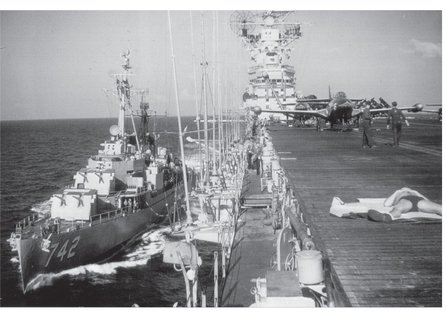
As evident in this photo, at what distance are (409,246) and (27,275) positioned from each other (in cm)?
2016

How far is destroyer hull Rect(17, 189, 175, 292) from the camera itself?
21.0 meters

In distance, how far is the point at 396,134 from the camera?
21906mm

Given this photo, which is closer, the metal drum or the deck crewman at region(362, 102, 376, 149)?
the metal drum

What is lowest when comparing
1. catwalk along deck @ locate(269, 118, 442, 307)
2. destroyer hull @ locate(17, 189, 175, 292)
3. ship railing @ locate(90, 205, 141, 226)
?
destroyer hull @ locate(17, 189, 175, 292)

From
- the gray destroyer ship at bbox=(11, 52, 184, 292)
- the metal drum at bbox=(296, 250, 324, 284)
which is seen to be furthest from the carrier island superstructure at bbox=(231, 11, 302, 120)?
the metal drum at bbox=(296, 250, 324, 284)

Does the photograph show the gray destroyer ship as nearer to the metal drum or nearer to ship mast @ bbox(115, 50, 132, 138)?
ship mast @ bbox(115, 50, 132, 138)

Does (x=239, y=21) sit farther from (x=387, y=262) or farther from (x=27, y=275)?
(x=387, y=262)

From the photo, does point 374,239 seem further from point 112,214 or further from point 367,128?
point 112,214

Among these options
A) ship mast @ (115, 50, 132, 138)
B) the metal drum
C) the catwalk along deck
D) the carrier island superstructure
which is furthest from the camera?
the carrier island superstructure

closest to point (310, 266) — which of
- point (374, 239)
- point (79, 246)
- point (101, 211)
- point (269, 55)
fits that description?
point (374, 239)

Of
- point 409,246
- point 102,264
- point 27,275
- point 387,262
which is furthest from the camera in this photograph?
point 102,264
